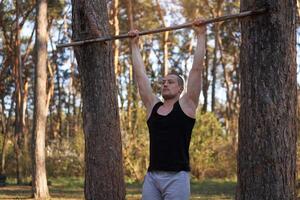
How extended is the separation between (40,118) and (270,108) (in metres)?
10.0

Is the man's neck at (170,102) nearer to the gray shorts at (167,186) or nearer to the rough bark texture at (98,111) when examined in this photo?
the gray shorts at (167,186)

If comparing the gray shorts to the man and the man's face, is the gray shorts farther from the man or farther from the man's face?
the man's face

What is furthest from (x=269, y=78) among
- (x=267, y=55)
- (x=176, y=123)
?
(x=176, y=123)

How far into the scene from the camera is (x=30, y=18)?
2936 centimetres

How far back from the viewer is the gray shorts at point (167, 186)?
15.4ft

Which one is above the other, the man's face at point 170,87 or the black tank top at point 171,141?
the man's face at point 170,87

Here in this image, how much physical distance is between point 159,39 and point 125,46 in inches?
88.7

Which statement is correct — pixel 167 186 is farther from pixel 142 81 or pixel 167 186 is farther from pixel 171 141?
pixel 142 81

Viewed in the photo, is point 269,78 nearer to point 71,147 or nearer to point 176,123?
point 176,123

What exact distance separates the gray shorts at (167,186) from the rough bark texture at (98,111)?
7.17ft

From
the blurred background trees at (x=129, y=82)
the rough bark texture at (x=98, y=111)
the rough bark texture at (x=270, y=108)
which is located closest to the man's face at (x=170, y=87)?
the rough bark texture at (x=270, y=108)

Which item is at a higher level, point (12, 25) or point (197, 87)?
point (12, 25)

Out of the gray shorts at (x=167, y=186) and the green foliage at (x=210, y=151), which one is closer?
the gray shorts at (x=167, y=186)

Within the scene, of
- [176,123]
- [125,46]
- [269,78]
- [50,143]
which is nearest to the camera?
[176,123]
